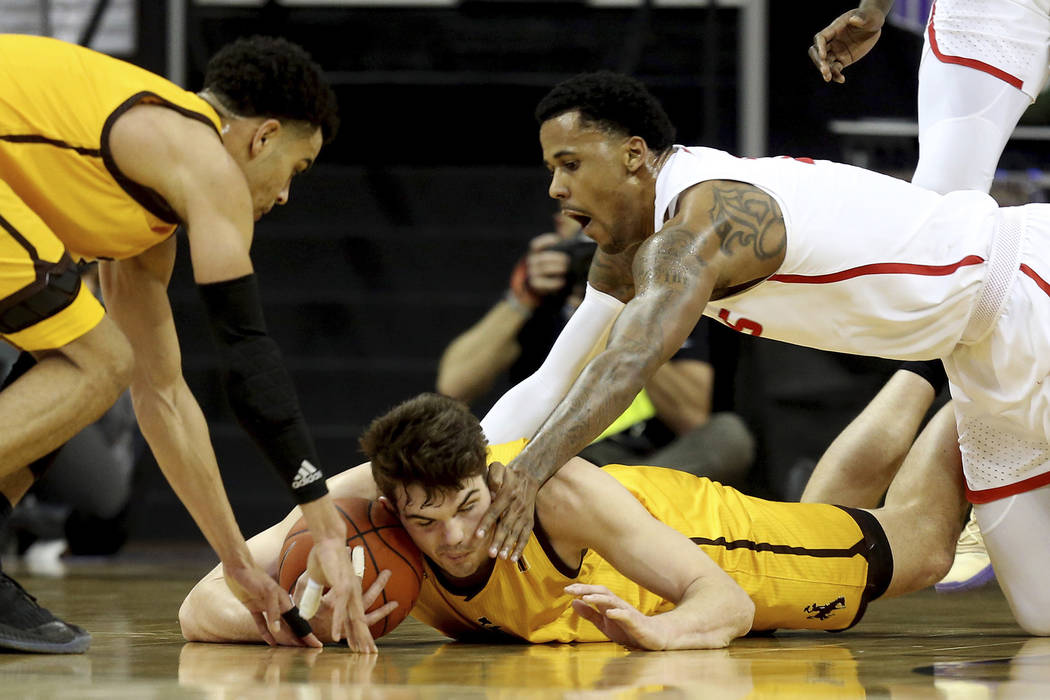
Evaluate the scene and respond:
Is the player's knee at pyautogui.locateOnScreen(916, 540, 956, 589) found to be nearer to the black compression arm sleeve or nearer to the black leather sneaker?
the black compression arm sleeve

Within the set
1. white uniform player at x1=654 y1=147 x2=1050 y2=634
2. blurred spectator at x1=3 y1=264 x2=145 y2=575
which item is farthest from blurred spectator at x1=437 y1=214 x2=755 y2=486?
white uniform player at x1=654 y1=147 x2=1050 y2=634

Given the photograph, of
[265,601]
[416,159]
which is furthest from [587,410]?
[416,159]

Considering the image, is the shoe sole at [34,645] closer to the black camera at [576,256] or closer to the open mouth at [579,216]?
the open mouth at [579,216]

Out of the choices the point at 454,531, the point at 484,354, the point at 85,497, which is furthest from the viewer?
the point at 85,497

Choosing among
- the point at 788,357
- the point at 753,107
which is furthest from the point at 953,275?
the point at 753,107

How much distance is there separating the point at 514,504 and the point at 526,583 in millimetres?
315

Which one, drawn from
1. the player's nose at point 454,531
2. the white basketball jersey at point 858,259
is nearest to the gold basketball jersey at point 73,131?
the player's nose at point 454,531

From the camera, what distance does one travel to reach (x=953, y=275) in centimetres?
284

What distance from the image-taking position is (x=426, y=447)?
2527 mm

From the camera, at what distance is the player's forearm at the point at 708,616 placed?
2.55 metres

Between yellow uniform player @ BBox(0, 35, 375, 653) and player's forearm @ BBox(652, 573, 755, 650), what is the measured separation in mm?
564

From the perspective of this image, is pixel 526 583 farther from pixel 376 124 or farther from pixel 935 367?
pixel 376 124

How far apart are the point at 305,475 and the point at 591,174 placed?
1069mm

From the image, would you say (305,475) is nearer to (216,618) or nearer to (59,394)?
(59,394)
